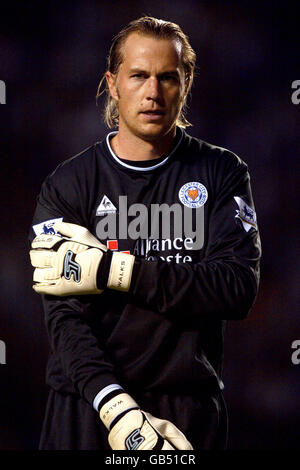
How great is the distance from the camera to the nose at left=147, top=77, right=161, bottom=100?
1.94 meters

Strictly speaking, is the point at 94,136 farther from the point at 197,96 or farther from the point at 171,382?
the point at 171,382

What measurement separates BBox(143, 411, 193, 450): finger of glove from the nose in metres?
0.77

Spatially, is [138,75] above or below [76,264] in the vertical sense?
above

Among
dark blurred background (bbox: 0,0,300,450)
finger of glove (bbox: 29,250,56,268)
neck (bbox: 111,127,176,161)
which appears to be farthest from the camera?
dark blurred background (bbox: 0,0,300,450)

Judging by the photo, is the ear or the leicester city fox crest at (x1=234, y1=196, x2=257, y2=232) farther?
the ear

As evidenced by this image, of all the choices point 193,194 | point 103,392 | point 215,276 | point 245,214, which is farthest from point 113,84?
point 103,392

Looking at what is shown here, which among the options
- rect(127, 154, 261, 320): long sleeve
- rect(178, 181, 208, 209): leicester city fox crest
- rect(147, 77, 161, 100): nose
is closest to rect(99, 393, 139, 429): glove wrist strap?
rect(127, 154, 261, 320): long sleeve

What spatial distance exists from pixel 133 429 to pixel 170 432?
11 centimetres

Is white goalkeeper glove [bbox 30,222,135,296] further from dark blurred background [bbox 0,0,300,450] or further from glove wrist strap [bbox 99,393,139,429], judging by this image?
dark blurred background [bbox 0,0,300,450]

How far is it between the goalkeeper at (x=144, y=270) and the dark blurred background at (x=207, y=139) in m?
0.69

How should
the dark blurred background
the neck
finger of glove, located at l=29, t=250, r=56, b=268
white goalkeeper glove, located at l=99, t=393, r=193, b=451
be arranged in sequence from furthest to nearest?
the dark blurred background, the neck, finger of glove, located at l=29, t=250, r=56, b=268, white goalkeeper glove, located at l=99, t=393, r=193, b=451

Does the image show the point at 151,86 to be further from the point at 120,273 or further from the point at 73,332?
the point at 73,332

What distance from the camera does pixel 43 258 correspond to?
192 cm

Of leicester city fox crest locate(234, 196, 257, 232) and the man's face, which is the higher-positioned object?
the man's face
